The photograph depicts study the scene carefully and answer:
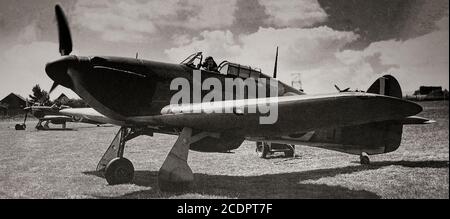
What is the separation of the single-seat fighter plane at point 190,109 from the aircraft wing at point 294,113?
0.01 m

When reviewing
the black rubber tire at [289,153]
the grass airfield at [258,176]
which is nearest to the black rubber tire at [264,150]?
the grass airfield at [258,176]

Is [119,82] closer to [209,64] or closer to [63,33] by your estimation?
[63,33]

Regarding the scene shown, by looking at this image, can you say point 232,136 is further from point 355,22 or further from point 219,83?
point 355,22

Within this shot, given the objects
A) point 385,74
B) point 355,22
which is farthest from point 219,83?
point 385,74

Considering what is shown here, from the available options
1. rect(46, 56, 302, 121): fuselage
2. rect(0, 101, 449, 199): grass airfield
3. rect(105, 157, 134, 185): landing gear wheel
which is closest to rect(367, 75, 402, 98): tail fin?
rect(0, 101, 449, 199): grass airfield

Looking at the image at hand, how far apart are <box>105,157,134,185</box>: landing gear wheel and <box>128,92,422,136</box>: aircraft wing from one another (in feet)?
4.10

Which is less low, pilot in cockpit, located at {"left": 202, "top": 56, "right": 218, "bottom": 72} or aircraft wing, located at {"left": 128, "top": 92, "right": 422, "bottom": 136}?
pilot in cockpit, located at {"left": 202, "top": 56, "right": 218, "bottom": 72}

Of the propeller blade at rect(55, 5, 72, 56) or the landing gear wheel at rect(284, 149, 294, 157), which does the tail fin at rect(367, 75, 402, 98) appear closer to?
the landing gear wheel at rect(284, 149, 294, 157)

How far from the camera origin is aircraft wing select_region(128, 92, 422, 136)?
4.19 m

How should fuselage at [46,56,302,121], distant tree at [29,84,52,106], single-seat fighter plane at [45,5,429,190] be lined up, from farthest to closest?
distant tree at [29,84,52,106] < fuselage at [46,56,302,121] < single-seat fighter plane at [45,5,429,190]

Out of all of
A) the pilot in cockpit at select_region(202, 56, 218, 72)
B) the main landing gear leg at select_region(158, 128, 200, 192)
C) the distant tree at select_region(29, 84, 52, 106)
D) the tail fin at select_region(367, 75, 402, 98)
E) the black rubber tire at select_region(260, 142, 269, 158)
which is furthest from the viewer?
the black rubber tire at select_region(260, 142, 269, 158)

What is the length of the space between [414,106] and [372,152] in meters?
3.61

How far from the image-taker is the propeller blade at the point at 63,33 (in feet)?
18.7
